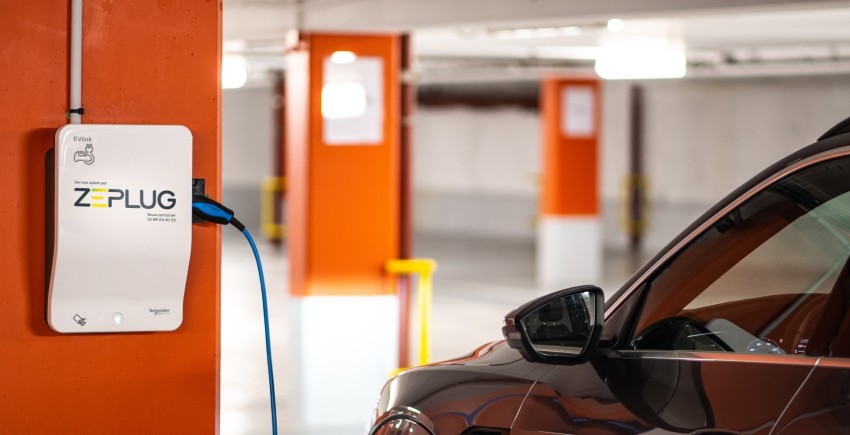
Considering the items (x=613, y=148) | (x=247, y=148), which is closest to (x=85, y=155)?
(x=613, y=148)

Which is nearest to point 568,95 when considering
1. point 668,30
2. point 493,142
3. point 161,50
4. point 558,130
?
point 558,130

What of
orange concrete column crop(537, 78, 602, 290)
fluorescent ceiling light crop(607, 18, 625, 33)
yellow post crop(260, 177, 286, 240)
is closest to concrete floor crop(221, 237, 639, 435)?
yellow post crop(260, 177, 286, 240)

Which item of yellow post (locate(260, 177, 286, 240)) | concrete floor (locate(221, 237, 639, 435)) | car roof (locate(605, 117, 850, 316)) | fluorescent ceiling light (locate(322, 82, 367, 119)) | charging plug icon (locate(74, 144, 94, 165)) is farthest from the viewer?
yellow post (locate(260, 177, 286, 240))

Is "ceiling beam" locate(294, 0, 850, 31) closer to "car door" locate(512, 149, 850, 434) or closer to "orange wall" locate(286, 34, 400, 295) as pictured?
"orange wall" locate(286, 34, 400, 295)

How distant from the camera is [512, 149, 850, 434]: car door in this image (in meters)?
2.16

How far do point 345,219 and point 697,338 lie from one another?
400 centimetres

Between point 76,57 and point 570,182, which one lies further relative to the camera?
point 570,182

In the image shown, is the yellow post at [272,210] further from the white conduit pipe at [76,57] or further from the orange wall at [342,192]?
the white conduit pipe at [76,57]

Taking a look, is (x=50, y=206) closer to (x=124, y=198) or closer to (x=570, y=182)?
(x=124, y=198)

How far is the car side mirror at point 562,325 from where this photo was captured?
8.22 ft

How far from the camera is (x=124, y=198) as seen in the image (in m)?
3.12

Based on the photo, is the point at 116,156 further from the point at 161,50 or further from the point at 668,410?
the point at 668,410

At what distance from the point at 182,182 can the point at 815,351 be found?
1.73m

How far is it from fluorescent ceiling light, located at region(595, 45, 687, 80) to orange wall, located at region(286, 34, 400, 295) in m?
4.37
